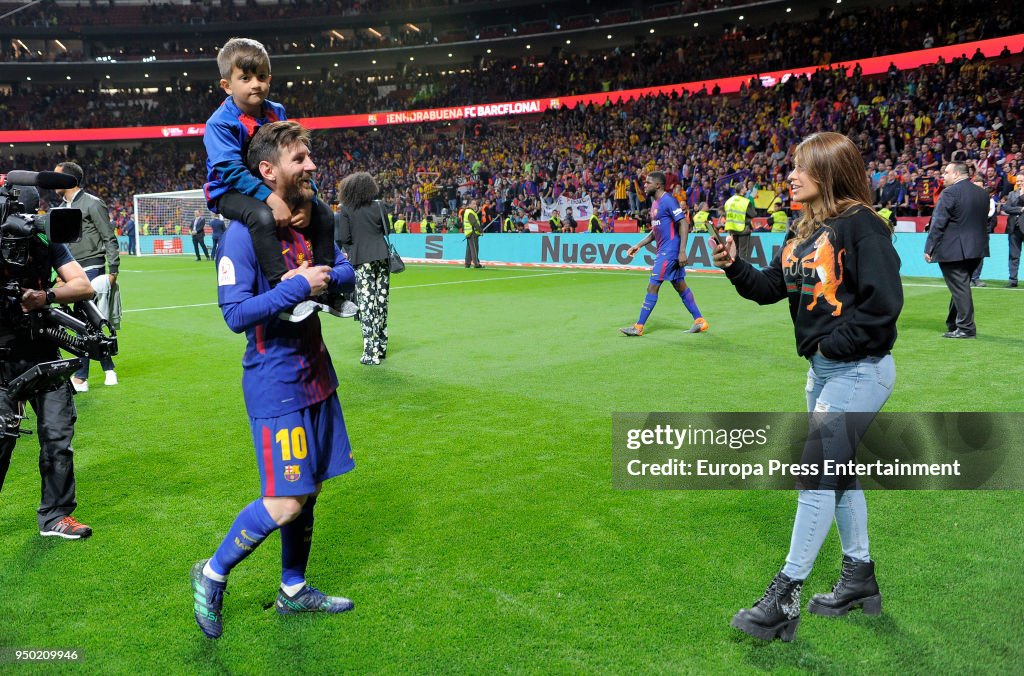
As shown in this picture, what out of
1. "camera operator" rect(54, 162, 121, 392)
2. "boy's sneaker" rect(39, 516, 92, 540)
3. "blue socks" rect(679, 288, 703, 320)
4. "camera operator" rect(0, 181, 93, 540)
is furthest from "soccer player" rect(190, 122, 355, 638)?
"blue socks" rect(679, 288, 703, 320)

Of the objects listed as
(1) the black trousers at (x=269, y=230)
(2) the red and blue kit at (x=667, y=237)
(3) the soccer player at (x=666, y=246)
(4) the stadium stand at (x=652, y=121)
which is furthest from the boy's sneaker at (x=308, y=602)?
(4) the stadium stand at (x=652, y=121)

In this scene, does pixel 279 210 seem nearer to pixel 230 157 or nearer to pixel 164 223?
pixel 230 157

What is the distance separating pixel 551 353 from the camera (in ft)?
31.8

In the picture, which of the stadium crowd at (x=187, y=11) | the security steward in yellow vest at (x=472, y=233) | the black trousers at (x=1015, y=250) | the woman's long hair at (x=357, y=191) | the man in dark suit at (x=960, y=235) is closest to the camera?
the woman's long hair at (x=357, y=191)

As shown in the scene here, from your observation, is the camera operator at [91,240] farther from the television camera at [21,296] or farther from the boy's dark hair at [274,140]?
the boy's dark hair at [274,140]

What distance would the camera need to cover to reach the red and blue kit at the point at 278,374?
306 centimetres

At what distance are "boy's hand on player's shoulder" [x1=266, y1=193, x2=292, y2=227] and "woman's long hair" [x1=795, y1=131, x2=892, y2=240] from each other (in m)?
2.21

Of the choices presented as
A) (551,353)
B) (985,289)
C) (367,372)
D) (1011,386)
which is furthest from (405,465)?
(985,289)

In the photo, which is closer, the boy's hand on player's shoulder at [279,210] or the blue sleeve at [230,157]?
the boy's hand on player's shoulder at [279,210]

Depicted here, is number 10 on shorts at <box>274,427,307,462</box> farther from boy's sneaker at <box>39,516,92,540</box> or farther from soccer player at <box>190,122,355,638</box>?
boy's sneaker at <box>39,516,92,540</box>

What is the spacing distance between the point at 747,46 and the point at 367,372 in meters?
35.6

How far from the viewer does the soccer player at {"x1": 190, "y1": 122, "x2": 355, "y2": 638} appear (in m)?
3.03

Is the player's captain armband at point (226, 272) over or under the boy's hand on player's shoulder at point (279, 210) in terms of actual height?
under

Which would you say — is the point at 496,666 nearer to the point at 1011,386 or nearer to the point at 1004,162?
the point at 1011,386
